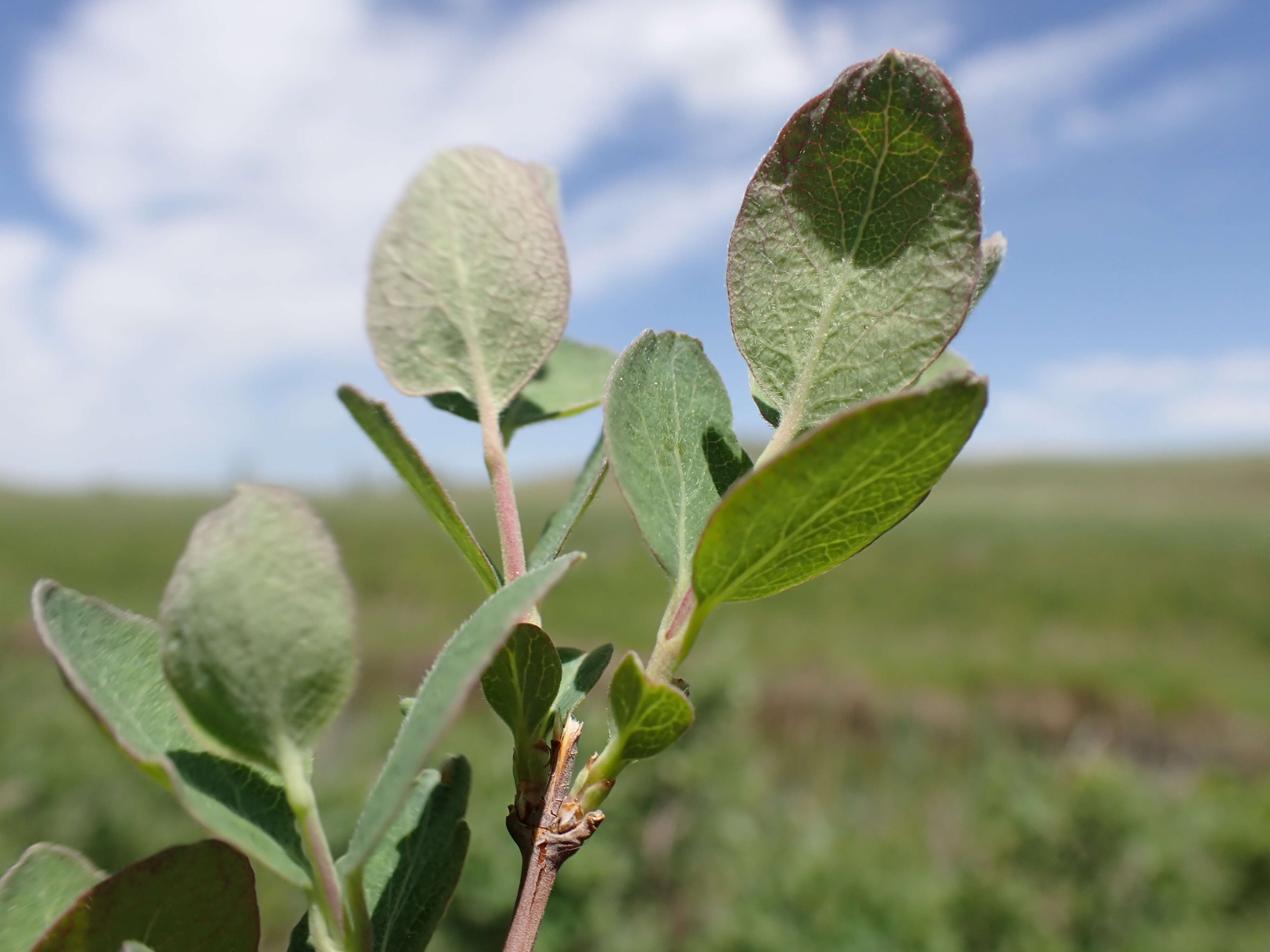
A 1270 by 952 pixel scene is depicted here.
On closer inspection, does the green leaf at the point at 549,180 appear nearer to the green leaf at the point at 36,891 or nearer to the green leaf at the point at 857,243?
the green leaf at the point at 857,243

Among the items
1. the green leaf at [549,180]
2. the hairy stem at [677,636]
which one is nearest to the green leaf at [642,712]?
the hairy stem at [677,636]

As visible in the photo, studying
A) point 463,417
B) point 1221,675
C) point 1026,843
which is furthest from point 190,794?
point 1221,675

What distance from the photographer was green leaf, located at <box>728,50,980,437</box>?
0.29 metres

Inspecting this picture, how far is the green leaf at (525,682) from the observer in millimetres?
321

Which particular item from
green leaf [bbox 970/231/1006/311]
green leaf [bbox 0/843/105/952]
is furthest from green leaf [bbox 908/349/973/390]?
green leaf [bbox 0/843/105/952]

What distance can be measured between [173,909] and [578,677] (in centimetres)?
17

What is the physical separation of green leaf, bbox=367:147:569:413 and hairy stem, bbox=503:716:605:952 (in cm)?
17

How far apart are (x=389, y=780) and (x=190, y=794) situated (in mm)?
59

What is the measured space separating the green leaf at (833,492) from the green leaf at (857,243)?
55mm

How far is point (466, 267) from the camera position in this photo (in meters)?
0.37

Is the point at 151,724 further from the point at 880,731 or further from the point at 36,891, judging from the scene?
the point at 880,731

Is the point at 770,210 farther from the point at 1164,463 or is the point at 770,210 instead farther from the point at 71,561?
the point at 1164,463

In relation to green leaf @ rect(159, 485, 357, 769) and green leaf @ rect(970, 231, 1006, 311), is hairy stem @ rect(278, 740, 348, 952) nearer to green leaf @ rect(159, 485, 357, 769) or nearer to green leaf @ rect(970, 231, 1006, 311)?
green leaf @ rect(159, 485, 357, 769)

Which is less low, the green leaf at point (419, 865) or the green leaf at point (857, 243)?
the green leaf at point (857, 243)
